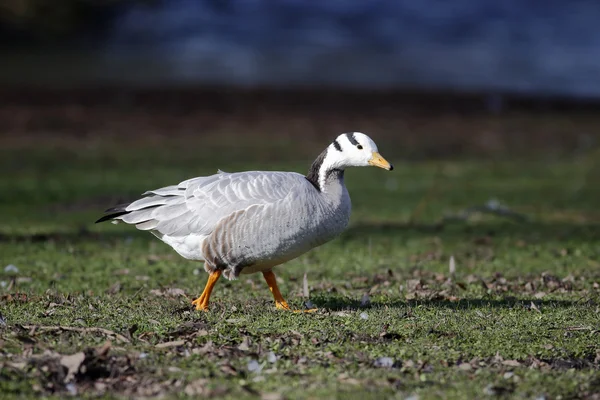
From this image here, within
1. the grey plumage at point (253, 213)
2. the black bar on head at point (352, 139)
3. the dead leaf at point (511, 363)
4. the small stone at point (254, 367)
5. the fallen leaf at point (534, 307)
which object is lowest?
the small stone at point (254, 367)

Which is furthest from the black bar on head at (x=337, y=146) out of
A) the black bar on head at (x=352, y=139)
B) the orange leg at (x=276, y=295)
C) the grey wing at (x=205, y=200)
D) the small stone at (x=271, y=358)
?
the small stone at (x=271, y=358)

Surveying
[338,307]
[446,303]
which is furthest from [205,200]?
[446,303]

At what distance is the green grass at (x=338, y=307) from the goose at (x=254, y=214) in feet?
1.80

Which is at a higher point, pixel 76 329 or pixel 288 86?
pixel 288 86

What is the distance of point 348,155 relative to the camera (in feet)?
29.4

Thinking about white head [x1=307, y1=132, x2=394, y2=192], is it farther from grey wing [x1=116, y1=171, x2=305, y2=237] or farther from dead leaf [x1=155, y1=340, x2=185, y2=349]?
dead leaf [x1=155, y1=340, x2=185, y2=349]

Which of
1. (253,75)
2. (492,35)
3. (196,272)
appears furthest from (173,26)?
(196,272)

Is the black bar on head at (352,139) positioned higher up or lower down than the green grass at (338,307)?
higher up

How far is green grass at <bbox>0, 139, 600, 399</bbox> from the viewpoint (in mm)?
6469

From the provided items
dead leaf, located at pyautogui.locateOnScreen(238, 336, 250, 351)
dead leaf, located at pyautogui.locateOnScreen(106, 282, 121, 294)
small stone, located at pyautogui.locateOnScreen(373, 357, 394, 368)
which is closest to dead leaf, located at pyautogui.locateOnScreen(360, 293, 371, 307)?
dead leaf, located at pyautogui.locateOnScreen(238, 336, 250, 351)

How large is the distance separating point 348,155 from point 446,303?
6.27 feet

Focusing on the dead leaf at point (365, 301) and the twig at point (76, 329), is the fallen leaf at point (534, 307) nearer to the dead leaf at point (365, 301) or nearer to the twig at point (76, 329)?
the dead leaf at point (365, 301)

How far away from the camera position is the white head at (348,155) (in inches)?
353

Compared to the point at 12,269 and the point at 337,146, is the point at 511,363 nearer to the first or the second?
the point at 337,146
